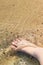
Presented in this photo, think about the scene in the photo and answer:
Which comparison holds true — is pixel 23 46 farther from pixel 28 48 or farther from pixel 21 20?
pixel 21 20

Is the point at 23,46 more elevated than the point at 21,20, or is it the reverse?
the point at 21,20

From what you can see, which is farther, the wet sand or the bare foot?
the wet sand

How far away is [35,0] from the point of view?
202 centimetres

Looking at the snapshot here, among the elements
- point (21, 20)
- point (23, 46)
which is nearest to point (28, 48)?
point (23, 46)

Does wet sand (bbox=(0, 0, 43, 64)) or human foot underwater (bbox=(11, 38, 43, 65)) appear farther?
wet sand (bbox=(0, 0, 43, 64))

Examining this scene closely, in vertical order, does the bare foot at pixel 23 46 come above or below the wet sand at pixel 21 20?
below

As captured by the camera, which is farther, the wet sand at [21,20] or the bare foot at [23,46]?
the wet sand at [21,20]

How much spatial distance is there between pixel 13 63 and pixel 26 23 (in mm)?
483

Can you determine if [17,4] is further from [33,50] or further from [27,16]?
[33,50]

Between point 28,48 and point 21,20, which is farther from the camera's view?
point 21,20

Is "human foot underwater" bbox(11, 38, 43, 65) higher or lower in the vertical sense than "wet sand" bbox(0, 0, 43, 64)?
lower

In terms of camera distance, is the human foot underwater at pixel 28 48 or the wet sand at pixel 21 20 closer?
the human foot underwater at pixel 28 48

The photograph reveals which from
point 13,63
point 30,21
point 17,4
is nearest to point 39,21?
point 30,21

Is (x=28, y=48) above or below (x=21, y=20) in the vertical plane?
below
